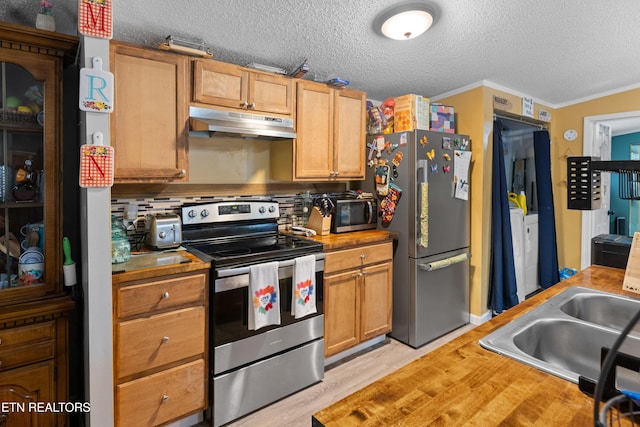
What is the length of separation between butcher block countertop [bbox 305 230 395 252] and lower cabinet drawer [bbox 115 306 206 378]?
96 centimetres

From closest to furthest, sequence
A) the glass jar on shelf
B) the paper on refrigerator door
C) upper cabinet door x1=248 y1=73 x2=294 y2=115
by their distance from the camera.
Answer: the glass jar on shelf
upper cabinet door x1=248 y1=73 x2=294 y2=115
the paper on refrigerator door

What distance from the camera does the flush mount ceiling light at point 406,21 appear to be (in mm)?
1963

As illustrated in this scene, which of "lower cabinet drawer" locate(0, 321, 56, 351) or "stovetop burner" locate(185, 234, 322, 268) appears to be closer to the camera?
"lower cabinet drawer" locate(0, 321, 56, 351)

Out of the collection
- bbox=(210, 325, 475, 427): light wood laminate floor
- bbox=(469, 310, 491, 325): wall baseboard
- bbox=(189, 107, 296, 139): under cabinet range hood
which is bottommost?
bbox=(210, 325, 475, 427): light wood laminate floor

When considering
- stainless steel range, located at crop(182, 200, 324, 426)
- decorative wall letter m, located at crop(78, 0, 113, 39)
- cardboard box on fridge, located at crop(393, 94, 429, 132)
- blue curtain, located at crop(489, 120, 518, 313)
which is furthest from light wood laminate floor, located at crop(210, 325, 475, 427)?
decorative wall letter m, located at crop(78, 0, 113, 39)

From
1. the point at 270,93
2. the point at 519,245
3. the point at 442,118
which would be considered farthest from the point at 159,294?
the point at 519,245

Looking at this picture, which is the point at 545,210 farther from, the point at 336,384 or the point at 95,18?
the point at 95,18

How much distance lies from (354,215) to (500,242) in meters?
1.51

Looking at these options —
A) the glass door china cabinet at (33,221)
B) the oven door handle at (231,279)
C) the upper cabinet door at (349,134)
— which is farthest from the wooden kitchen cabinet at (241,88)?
the oven door handle at (231,279)

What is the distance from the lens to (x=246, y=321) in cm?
208

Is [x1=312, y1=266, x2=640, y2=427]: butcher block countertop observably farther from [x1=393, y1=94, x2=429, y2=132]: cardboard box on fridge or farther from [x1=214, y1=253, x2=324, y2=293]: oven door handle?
[x1=393, y1=94, x2=429, y2=132]: cardboard box on fridge

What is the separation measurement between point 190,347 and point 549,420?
1.68 m

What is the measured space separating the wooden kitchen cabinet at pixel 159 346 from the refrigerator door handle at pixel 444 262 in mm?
1723

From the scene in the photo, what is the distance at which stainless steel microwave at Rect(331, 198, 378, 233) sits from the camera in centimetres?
289
